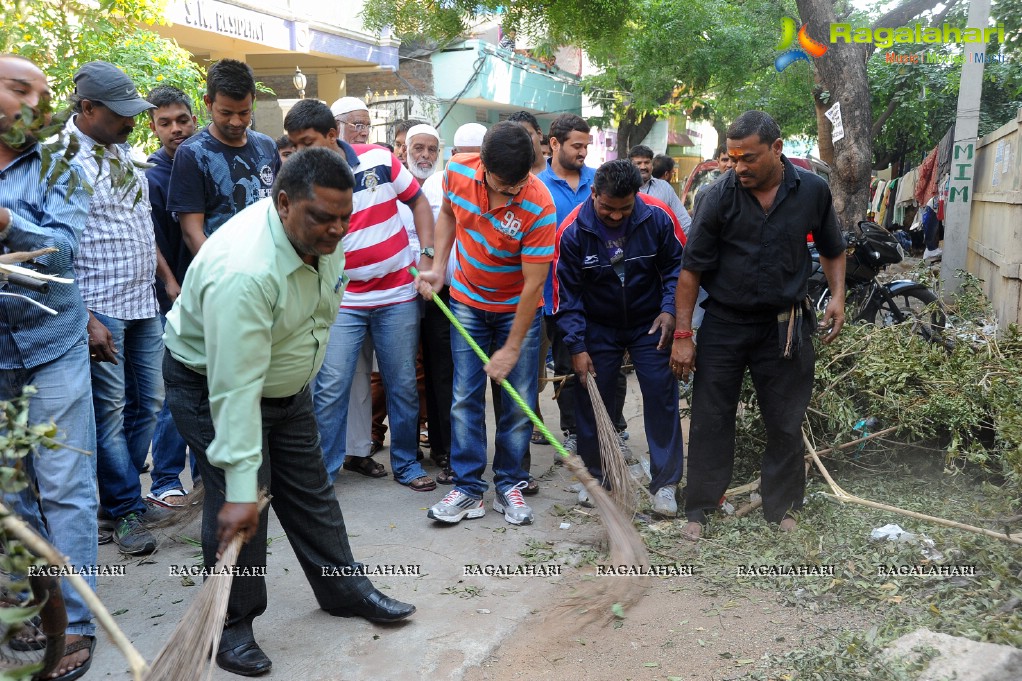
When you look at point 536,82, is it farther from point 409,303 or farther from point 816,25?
point 409,303

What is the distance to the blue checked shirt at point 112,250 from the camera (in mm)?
4012

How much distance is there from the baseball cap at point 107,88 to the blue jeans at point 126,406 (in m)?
0.95

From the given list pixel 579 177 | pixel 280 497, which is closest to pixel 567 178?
pixel 579 177

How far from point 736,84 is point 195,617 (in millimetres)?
16918

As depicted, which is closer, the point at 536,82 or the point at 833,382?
the point at 833,382

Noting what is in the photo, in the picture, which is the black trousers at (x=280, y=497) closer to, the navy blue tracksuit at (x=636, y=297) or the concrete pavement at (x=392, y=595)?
the concrete pavement at (x=392, y=595)

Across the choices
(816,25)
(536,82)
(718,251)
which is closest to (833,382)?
(718,251)

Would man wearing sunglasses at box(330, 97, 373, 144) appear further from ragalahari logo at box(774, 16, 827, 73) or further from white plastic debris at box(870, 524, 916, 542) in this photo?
ragalahari logo at box(774, 16, 827, 73)

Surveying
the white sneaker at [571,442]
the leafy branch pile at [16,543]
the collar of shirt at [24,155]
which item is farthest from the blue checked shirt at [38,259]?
the white sneaker at [571,442]

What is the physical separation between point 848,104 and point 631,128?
44.4ft

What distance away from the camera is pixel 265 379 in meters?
3.05

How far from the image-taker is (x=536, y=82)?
75.8 feet

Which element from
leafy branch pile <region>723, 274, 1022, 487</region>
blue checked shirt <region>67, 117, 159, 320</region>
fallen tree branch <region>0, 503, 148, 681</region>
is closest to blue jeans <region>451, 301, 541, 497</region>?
leafy branch pile <region>723, 274, 1022, 487</region>

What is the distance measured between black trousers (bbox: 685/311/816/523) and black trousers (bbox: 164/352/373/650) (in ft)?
6.03
